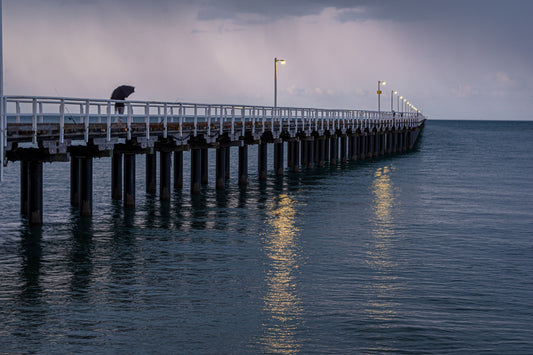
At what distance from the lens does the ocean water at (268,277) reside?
13.5 meters

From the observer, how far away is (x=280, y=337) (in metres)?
13.6

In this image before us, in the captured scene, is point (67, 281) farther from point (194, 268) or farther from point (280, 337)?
point (280, 337)

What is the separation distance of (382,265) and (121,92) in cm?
1684

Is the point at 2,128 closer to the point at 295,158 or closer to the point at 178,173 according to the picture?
the point at 178,173

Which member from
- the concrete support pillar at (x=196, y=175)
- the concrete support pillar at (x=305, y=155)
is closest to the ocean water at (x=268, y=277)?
the concrete support pillar at (x=196, y=175)

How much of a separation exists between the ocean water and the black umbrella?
464 centimetres

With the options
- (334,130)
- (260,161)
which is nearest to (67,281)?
(260,161)

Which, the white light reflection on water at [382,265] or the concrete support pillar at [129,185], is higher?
the concrete support pillar at [129,185]

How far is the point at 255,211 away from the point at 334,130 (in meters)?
24.0

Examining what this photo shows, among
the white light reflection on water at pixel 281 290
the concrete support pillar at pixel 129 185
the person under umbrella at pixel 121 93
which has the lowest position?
the white light reflection on water at pixel 281 290

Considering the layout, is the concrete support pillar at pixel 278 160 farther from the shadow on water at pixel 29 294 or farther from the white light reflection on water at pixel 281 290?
the shadow on water at pixel 29 294

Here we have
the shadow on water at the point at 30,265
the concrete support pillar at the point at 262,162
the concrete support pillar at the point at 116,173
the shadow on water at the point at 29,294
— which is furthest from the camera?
the concrete support pillar at the point at 262,162

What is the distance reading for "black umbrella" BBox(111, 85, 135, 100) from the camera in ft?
106

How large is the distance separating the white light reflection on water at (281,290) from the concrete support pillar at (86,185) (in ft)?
21.4
